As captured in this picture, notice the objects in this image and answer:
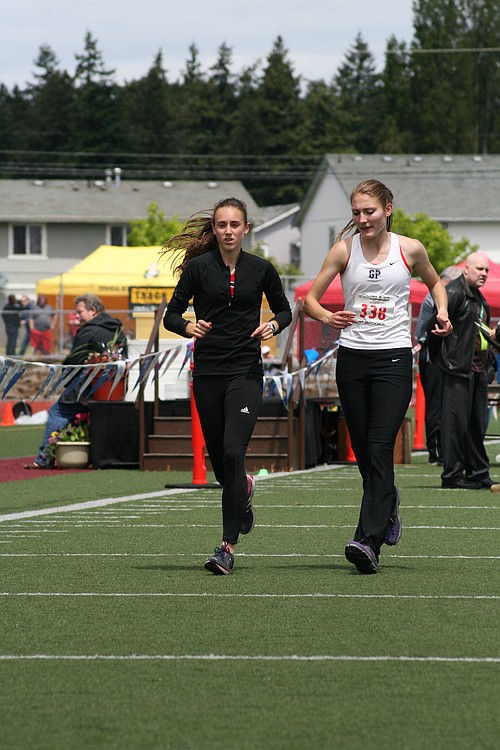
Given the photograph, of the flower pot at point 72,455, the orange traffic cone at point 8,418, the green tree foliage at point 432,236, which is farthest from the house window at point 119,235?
the flower pot at point 72,455

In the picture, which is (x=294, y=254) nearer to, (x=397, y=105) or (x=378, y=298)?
(x=397, y=105)

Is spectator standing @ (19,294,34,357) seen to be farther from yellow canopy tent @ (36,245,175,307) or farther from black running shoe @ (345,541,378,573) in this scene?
black running shoe @ (345,541,378,573)

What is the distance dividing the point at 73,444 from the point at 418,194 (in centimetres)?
6292

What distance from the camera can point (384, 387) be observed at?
839cm

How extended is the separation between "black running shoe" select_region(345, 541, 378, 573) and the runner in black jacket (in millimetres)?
645

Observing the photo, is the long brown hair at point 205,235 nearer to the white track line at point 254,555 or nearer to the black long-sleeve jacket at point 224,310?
the black long-sleeve jacket at point 224,310

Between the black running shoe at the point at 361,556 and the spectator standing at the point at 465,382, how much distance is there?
5.86 metres

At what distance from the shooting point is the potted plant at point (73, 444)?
697 inches

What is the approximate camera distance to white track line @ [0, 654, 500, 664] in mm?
5930

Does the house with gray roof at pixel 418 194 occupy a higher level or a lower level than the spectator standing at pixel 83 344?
higher

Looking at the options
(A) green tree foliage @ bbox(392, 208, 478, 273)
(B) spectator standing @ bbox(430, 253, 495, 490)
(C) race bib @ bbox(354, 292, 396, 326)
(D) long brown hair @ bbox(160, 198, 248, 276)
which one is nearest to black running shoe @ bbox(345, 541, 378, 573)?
(C) race bib @ bbox(354, 292, 396, 326)

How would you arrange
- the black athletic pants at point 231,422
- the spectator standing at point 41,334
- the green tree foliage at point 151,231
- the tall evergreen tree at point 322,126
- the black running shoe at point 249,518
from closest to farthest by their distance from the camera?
the black athletic pants at point 231,422, the black running shoe at point 249,518, the spectator standing at point 41,334, the green tree foliage at point 151,231, the tall evergreen tree at point 322,126

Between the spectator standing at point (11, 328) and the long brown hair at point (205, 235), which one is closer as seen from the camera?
the long brown hair at point (205, 235)

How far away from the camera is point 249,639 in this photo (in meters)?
6.41
